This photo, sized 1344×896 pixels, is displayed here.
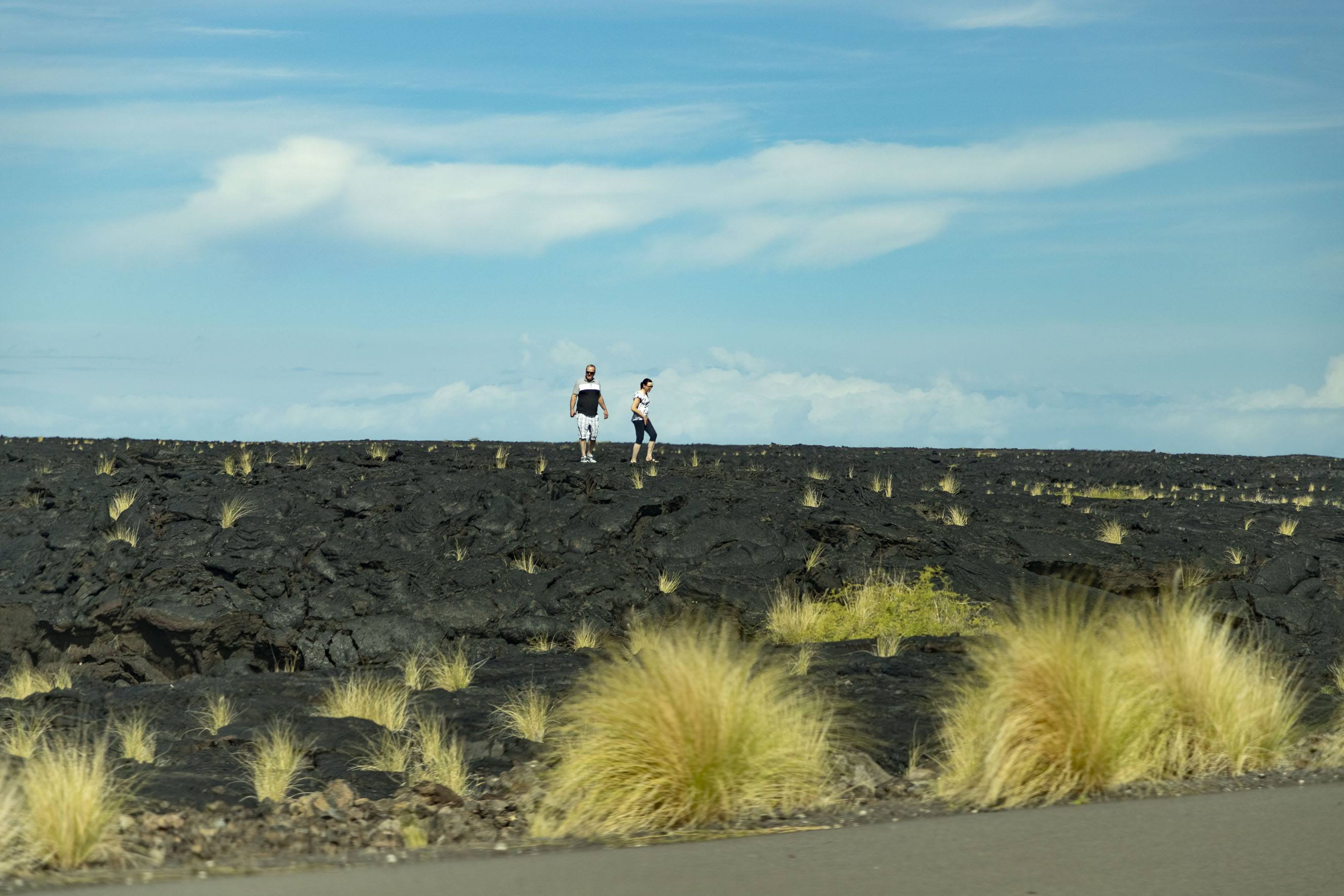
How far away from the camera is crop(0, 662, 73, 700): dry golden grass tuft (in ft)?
52.6

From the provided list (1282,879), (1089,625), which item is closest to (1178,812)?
(1282,879)

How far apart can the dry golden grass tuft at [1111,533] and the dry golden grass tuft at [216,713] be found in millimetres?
14296

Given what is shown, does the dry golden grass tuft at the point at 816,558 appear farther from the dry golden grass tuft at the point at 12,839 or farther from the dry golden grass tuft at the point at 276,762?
the dry golden grass tuft at the point at 12,839

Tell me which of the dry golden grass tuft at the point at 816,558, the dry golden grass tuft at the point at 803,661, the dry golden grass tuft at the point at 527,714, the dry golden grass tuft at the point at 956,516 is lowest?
the dry golden grass tuft at the point at 527,714

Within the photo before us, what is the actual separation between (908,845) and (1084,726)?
2344 millimetres

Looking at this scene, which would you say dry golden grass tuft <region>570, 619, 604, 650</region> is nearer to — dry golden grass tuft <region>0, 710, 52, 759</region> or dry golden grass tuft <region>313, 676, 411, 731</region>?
dry golden grass tuft <region>313, 676, 411, 731</region>

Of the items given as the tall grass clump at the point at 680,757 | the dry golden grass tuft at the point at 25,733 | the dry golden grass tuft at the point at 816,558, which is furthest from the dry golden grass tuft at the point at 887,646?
the dry golden grass tuft at the point at 25,733

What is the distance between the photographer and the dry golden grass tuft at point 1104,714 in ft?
28.3

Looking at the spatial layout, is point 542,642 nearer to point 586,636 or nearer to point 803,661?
point 586,636

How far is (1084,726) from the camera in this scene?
8688 mm

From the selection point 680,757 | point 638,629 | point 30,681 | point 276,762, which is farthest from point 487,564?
point 680,757

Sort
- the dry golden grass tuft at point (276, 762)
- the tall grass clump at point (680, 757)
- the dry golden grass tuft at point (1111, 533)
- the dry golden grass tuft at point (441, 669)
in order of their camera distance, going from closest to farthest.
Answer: the tall grass clump at point (680, 757), the dry golden grass tuft at point (276, 762), the dry golden grass tuft at point (441, 669), the dry golden grass tuft at point (1111, 533)

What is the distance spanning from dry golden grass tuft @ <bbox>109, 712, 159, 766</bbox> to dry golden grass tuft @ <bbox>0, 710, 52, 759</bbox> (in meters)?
0.61

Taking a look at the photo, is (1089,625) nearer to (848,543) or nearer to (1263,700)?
(1263,700)
